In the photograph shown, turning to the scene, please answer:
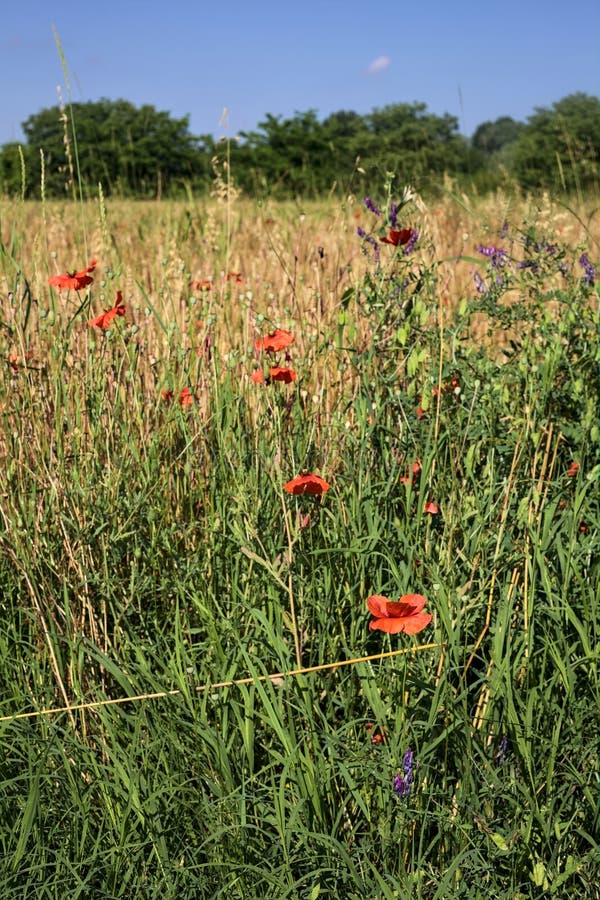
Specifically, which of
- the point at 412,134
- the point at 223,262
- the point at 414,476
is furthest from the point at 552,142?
the point at 414,476

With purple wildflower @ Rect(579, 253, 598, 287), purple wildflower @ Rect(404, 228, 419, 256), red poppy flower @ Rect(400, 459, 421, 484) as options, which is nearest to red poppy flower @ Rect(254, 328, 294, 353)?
red poppy flower @ Rect(400, 459, 421, 484)

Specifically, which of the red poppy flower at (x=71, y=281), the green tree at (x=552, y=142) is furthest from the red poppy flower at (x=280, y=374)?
the green tree at (x=552, y=142)

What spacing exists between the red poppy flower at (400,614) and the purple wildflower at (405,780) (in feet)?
0.72

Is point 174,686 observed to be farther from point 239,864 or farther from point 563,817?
point 563,817

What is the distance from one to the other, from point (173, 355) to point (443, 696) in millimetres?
1361

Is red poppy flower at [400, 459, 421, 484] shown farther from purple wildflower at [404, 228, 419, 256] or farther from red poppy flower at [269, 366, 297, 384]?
purple wildflower at [404, 228, 419, 256]

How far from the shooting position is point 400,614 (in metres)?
1.36

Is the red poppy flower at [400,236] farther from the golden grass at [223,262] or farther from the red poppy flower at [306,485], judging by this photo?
the red poppy flower at [306,485]

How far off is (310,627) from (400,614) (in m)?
0.45

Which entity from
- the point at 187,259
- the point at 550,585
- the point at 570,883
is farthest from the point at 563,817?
the point at 187,259

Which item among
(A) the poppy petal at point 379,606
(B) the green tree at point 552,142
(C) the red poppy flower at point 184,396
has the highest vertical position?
(B) the green tree at point 552,142

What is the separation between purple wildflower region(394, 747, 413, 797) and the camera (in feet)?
4.57

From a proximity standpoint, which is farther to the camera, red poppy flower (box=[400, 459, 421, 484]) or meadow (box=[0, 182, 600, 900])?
red poppy flower (box=[400, 459, 421, 484])

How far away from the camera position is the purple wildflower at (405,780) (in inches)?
54.9
